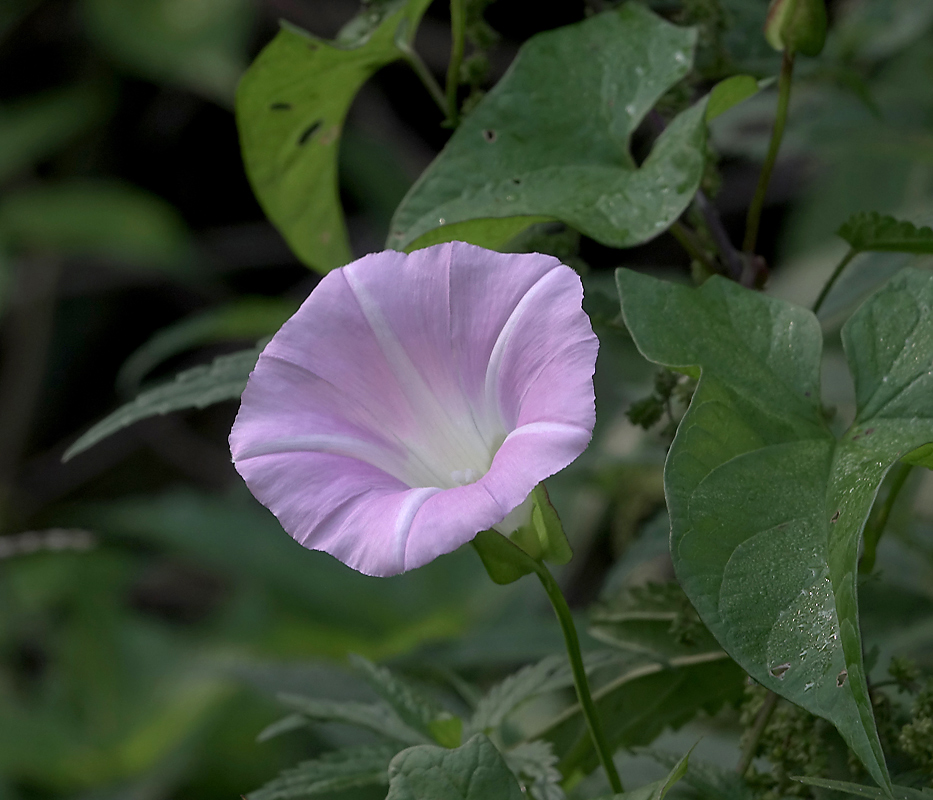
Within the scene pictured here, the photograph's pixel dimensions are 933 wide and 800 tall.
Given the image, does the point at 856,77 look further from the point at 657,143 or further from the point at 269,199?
the point at 269,199

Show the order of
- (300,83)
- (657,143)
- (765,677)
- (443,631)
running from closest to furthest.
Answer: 1. (765,677)
2. (657,143)
3. (300,83)
4. (443,631)

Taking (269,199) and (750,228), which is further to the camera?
(269,199)

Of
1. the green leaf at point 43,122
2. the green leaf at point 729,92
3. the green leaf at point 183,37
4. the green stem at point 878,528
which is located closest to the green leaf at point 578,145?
the green leaf at point 729,92

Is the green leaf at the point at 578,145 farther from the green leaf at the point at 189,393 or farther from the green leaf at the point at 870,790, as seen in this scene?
the green leaf at the point at 870,790

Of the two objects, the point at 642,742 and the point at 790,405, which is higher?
the point at 790,405

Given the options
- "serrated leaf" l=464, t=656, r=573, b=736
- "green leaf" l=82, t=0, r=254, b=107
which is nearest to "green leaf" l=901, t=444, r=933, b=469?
"serrated leaf" l=464, t=656, r=573, b=736

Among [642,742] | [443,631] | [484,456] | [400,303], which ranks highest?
[400,303]

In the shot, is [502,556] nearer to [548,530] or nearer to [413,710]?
[548,530]

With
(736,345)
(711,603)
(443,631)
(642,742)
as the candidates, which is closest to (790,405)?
(736,345)

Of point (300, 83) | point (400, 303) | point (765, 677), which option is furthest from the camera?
point (300, 83)
